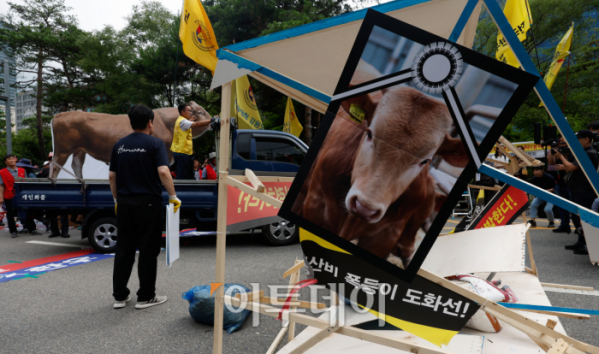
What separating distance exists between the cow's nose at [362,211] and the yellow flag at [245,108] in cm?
161

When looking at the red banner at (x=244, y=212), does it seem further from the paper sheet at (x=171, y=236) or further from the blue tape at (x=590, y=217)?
the blue tape at (x=590, y=217)

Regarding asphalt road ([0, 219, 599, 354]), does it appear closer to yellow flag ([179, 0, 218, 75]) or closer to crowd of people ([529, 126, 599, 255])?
crowd of people ([529, 126, 599, 255])

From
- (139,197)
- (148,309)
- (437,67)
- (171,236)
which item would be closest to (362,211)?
(437,67)

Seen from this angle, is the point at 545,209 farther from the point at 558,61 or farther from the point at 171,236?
the point at 171,236

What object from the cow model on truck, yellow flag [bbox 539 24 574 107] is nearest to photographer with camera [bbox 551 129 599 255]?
yellow flag [bbox 539 24 574 107]

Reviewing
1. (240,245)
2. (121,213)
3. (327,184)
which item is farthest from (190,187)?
(327,184)

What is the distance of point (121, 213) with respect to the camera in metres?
3.22

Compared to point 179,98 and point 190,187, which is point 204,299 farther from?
point 179,98

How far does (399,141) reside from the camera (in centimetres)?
148

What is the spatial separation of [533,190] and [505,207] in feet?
6.27

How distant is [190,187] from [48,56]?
2488 centimetres

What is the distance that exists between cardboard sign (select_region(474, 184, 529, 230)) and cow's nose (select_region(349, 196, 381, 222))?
2192 mm

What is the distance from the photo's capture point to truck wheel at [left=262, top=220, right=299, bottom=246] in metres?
6.16

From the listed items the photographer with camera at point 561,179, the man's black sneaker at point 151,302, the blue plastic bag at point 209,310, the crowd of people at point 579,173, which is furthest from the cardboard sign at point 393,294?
the photographer with camera at point 561,179
